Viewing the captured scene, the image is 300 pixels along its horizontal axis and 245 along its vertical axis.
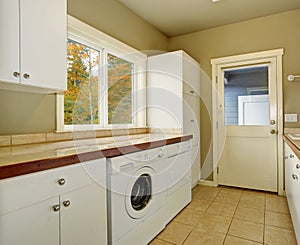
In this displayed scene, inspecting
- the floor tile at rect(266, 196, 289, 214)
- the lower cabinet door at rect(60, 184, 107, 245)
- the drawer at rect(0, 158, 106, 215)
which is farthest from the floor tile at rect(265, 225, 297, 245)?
the drawer at rect(0, 158, 106, 215)

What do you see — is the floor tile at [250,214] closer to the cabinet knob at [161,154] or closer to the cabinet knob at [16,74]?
the cabinet knob at [161,154]

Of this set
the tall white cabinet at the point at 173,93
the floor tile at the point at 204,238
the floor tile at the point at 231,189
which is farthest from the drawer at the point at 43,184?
the floor tile at the point at 231,189

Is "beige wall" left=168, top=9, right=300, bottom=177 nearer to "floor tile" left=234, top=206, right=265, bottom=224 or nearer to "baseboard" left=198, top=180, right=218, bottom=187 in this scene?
"baseboard" left=198, top=180, right=218, bottom=187

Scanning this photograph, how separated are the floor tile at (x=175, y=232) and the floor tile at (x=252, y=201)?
98 cm

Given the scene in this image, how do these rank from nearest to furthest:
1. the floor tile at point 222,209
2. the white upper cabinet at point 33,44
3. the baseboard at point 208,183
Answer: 1. the white upper cabinet at point 33,44
2. the floor tile at point 222,209
3. the baseboard at point 208,183

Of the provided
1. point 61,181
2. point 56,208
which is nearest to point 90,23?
point 61,181

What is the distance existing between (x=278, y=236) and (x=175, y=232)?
0.94 metres

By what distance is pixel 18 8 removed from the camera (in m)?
1.34

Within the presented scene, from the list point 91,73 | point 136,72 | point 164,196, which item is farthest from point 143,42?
point 164,196

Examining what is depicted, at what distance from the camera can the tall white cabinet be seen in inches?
114

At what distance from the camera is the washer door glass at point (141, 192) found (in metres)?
1.79

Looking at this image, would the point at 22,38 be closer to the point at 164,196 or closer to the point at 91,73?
the point at 91,73

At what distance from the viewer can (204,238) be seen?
1.94 meters

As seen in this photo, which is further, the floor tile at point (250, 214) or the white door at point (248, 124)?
the white door at point (248, 124)
